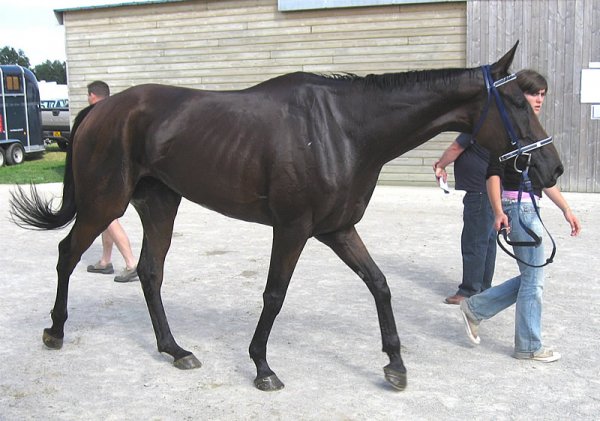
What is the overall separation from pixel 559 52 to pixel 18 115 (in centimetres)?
1530

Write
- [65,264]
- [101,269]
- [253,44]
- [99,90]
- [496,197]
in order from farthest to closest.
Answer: [253,44] < [101,269] < [99,90] < [65,264] < [496,197]

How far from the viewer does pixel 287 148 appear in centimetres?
359

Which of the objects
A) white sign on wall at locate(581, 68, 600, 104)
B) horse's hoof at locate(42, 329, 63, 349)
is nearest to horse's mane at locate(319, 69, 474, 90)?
horse's hoof at locate(42, 329, 63, 349)

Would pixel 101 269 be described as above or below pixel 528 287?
below

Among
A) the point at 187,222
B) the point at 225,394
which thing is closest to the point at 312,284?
the point at 225,394

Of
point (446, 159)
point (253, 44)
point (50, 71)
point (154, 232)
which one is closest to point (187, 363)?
point (154, 232)

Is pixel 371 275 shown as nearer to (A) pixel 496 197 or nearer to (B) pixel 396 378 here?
(B) pixel 396 378

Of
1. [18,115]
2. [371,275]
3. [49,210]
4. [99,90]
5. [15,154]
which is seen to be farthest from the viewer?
[18,115]

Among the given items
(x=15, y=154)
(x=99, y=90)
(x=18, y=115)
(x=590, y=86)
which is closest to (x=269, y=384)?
(x=99, y=90)

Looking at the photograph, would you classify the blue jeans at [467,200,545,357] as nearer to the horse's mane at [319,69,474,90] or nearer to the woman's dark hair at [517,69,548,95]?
the woman's dark hair at [517,69,548,95]

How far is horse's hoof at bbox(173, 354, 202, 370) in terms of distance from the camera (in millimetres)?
4027

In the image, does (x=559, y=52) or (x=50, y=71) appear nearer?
(x=559, y=52)

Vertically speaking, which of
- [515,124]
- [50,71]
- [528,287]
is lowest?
[528,287]

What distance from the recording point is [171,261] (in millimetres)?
6953
